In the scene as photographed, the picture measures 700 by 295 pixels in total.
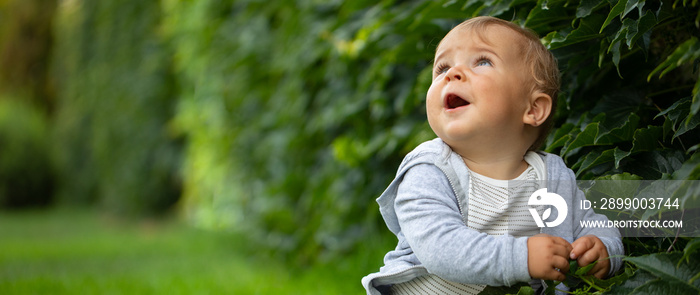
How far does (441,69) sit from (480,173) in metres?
0.23

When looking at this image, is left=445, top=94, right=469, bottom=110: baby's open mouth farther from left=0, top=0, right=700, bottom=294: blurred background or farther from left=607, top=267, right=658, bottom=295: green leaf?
left=607, top=267, right=658, bottom=295: green leaf

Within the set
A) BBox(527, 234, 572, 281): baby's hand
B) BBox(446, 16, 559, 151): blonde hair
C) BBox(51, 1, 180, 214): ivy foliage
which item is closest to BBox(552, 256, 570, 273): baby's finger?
BBox(527, 234, 572, 281): baby's hand

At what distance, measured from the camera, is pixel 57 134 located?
13.5 meters

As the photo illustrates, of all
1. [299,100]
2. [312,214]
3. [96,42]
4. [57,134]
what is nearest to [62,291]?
[312,214]

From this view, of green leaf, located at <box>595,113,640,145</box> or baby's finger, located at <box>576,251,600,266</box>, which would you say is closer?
baby's finger, located at <box>576,251,600,266</box>

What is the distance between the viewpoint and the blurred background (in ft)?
4.40

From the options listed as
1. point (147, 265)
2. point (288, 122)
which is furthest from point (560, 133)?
point (147, 265)

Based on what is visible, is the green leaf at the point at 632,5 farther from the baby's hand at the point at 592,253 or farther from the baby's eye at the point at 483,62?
the baby's hand at the point at 592,253

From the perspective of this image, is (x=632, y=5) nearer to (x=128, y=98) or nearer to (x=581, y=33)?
(x=581, y=33)

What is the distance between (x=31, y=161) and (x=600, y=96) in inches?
556

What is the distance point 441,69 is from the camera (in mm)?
1275

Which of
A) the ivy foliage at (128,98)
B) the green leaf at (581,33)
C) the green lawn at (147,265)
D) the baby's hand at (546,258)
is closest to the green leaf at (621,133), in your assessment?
the green leaf at (581,33)

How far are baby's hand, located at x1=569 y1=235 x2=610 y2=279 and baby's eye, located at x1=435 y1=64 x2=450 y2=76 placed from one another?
0.42 meters

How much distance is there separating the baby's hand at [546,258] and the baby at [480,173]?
3cm
